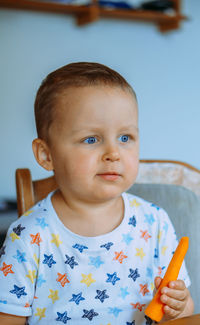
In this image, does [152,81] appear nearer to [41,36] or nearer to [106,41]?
[106,41]

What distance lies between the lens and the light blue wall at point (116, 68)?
303cm

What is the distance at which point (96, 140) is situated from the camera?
91 centimetres

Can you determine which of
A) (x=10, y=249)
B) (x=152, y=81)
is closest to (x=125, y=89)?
(x=10, y=249)

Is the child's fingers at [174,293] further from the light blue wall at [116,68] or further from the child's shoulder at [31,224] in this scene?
the light blue wall at [116,68]

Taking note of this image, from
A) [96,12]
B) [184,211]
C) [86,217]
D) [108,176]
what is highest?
[96,12]

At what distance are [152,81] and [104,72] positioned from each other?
2666 millimetres

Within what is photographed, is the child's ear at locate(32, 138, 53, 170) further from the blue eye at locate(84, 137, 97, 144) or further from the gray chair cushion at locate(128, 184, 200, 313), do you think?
the gray chair cushion at locate(128, 184, 200, 313)

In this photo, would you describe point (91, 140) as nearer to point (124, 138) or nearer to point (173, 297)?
point (124, 138)

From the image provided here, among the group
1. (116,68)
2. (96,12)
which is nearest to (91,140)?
(96,12)

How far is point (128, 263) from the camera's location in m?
1.01

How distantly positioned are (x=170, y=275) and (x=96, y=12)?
2484mm

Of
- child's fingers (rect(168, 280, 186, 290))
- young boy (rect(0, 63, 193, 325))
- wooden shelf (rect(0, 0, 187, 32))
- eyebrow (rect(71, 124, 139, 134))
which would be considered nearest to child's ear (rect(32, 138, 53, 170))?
young boy (rect(0, 63, 193, 325))

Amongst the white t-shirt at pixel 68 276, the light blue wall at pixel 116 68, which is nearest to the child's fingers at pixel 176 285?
the white t-shirt at pixel 68 276

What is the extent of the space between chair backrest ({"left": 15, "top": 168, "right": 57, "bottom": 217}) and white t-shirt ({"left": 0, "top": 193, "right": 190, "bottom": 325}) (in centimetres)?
21
